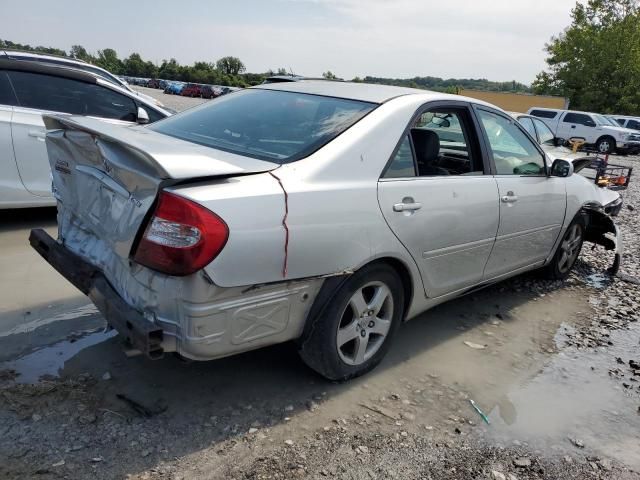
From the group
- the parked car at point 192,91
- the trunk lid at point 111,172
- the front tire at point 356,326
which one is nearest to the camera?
the trunk lid at point 111,172

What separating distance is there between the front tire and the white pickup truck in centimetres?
2390

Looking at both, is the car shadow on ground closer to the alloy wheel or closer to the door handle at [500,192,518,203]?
the alloy wheel

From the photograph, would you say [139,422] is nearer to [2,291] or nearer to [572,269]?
[2,291]

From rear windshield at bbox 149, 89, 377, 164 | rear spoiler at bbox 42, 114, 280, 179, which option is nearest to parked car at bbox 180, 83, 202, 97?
rear windshield at bbox 149, 89, 377, 164

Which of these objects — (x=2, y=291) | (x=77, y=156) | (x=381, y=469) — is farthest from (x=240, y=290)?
(x=2, y=291)

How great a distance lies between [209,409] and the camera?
9.37 ft

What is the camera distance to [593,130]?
993 inches

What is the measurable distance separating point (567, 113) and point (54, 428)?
27.4 meters

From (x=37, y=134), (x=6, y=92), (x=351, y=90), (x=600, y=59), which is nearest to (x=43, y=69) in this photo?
(x=6, y=92)

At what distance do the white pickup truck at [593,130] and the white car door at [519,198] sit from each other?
2189cm

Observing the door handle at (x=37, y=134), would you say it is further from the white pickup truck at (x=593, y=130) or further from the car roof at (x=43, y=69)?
the white pickup truck at (x=593, y=130)

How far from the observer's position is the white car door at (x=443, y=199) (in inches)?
124

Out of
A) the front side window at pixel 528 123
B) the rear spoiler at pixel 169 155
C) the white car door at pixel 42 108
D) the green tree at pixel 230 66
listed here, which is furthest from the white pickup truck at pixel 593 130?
the green tree at pixel 230 66

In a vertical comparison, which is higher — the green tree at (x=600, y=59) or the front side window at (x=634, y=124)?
the green tree at (x=600, y=59)
